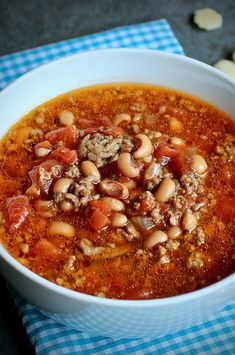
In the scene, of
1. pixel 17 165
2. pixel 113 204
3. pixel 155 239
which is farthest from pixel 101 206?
pixel 17 165

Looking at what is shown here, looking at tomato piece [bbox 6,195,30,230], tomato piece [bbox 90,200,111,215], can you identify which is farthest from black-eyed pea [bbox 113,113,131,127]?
tomato piece [bbox 6,195,30,230]

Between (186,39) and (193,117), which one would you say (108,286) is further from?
(186,39)

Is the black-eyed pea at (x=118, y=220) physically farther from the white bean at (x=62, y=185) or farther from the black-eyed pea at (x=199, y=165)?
the black-eyed pea at (x=199, y=165)

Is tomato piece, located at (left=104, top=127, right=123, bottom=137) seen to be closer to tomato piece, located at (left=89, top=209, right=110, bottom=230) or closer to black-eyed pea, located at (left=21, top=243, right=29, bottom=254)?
tomato piece, located at (left=89, top=209, right=110, bottom=230)

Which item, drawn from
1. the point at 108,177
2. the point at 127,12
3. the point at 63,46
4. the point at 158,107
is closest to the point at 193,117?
the point at 158,107

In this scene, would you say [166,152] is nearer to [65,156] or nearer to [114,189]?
[114,189]

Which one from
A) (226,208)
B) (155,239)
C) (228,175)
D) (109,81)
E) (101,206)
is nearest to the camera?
(155,239)

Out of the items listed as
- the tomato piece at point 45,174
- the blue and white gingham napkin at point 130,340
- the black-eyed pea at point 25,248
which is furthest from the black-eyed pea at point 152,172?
the blue and white gingham napkin at point 130,340
